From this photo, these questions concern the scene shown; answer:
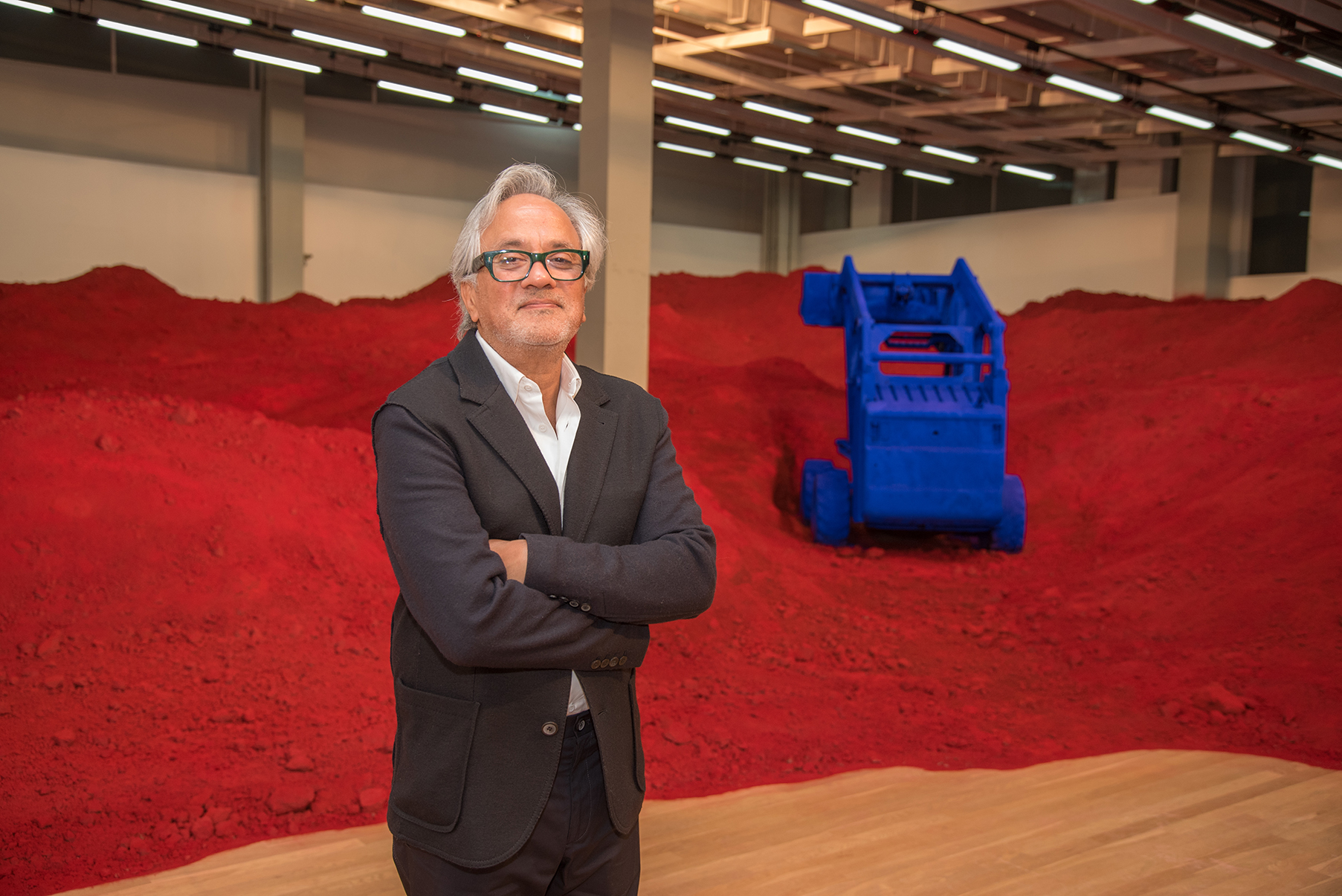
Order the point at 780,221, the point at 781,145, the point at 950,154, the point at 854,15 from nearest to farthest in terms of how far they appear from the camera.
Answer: the point at 854,15 → the point at 950,154 → the point at 781,145 → the point at 780,221

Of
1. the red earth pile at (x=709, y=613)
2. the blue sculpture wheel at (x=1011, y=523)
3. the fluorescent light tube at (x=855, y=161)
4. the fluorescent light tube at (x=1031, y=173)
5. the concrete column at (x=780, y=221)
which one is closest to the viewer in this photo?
the red earth pile at (x=709, y=613)

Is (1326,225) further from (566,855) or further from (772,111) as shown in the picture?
(566,855)

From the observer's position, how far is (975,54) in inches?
430

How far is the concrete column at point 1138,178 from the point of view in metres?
17.3

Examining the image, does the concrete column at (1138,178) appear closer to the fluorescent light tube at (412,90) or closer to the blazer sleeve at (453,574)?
the fluorescent light tube at (412,90)

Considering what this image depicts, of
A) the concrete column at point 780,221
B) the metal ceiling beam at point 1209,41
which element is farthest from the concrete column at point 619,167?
the concrete column at point 780,221

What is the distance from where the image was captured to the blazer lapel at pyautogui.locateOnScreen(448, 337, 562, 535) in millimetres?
1809

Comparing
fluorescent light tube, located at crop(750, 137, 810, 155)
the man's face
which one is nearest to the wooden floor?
the man's face

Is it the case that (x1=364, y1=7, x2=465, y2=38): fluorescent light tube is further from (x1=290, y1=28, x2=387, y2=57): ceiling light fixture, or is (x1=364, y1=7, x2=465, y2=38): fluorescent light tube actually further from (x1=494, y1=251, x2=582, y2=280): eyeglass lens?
(x1=494, y1=251, x2=582, y2=280): eyeglass lens

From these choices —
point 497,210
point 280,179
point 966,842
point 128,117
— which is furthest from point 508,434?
point 128,117

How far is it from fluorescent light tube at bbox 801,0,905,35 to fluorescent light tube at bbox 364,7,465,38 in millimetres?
4323

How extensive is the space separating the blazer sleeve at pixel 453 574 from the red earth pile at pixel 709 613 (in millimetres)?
2399

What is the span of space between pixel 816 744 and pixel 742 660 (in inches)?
48.8

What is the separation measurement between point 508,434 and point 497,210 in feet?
1.47
